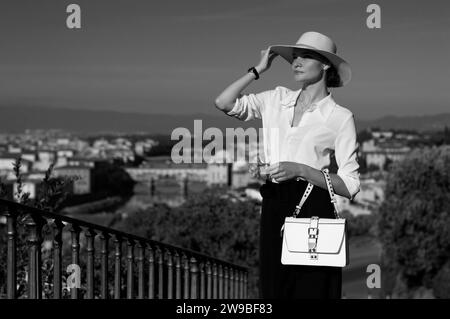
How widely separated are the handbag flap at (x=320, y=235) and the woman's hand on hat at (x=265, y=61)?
485 millimetres

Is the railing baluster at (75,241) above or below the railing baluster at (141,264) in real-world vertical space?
above

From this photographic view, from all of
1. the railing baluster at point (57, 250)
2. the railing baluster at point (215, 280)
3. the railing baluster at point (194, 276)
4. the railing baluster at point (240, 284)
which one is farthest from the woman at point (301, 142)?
the railing baluster at point (240, 284)

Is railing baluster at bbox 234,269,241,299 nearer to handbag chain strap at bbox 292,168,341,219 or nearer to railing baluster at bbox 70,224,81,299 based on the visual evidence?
railing baluster at bbox 70,224,81,299

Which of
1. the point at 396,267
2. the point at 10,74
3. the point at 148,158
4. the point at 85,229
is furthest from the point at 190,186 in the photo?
the point at 85,229

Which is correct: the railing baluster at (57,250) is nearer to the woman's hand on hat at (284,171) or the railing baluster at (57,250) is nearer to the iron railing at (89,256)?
the iron railing at (89,256)

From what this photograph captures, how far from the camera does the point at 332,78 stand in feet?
9.52

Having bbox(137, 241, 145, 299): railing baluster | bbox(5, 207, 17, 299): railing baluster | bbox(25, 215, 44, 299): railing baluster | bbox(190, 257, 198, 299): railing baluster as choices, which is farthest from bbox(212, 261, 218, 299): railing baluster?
bbox(5, 207, 17, 299): railing baluster

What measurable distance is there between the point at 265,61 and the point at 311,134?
32 centimetres

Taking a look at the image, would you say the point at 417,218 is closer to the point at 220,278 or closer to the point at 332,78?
the point at 220,278

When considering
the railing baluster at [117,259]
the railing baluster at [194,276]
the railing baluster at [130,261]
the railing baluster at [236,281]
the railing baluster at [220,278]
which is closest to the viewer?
the railing baluster at [117,259]

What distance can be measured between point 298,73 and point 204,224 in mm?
24343

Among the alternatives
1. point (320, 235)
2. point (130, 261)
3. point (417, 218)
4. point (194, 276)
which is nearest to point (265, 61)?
point (320, 235)

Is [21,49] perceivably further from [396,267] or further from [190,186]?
[190,186]

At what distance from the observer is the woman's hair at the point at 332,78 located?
2887 millimetres
